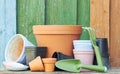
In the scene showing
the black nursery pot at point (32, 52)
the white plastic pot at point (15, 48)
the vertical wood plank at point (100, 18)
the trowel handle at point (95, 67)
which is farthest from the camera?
the vertical wood plank at point (100, 18)

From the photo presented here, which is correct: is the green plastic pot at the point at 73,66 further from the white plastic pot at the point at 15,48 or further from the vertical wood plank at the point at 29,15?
the vertical wood plank at the point at 29,15

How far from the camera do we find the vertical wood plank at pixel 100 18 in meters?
2.10

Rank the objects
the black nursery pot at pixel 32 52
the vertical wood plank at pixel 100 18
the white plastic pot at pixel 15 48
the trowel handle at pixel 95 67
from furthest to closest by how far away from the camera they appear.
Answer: the vertical wood plank at pixel 100 18 → the white plastic pot at pixel 15 48 → the black nursery pot at pixel 32 52 → the trowel handle at pixel 95 67

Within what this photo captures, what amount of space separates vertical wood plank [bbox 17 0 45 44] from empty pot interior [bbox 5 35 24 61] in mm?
127

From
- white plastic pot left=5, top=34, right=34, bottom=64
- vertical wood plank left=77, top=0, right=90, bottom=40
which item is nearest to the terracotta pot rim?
white plastic pot left=5, top=34, right=34, bottom=64

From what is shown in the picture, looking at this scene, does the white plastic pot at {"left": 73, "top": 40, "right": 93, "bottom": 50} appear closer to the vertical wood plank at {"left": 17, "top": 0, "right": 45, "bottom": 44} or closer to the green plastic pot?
the green plastic pot

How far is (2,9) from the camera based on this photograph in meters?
2.16

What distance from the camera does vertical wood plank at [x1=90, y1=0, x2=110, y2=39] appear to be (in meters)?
2.10

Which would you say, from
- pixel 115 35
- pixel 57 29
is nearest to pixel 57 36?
pixel 57 29

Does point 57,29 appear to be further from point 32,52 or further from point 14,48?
point 14,48

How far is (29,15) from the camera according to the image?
217 centimetres

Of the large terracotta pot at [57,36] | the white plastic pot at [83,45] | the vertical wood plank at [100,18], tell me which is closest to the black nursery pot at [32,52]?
the large terracotta pot at [57,36]

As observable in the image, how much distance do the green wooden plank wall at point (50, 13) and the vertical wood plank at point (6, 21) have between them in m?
Answer: 0.04

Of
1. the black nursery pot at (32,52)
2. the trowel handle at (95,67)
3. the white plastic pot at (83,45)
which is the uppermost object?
the white plastic pot at (83,45)
